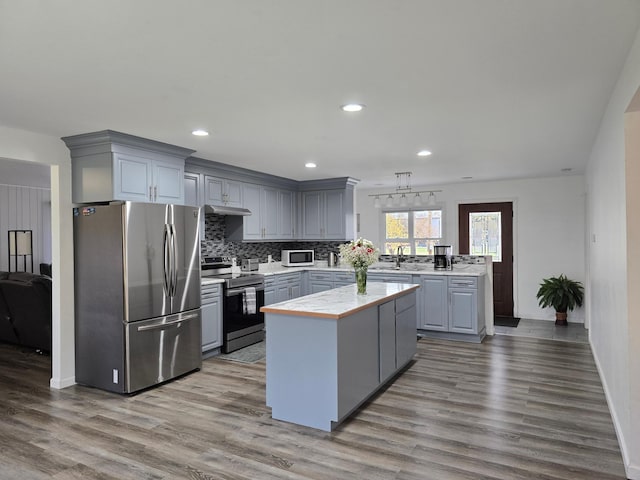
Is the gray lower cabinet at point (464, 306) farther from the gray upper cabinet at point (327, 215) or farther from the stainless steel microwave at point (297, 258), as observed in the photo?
the stainless steel microwave at point (297, 258)

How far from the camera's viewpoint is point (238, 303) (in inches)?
208

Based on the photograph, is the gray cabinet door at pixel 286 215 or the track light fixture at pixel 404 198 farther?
the gray cabinet door at pixel 286 215

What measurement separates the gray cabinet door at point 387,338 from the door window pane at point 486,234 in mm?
4198

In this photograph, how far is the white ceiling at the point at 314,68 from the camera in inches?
73.5

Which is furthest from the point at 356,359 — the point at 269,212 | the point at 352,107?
the point at 269,212

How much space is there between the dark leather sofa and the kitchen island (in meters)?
3.26

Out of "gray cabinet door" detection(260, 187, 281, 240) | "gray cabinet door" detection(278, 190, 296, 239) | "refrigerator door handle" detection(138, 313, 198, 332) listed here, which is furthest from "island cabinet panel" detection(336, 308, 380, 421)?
"gray cabinet door" detection(278, 190, 296, 239)

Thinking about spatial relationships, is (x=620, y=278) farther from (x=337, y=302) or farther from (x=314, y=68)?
(x=314, y=68)

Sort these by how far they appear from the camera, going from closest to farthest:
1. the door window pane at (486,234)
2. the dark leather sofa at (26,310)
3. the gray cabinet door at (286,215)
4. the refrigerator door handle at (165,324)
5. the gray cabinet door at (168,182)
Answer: the refrigerator door handle at (165,324), the gray cabinet door at (168,182), the dark leather sofa at (26,310), the gray cabinet door at (286,215), the door window pane at (486,234)

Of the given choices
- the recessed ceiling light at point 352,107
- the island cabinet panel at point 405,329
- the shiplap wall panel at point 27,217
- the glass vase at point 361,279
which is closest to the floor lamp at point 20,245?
the shiplap wall panel at point 27,217

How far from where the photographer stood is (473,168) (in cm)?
609

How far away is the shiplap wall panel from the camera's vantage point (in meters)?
8.03

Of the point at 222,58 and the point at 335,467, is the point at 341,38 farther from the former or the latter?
the point at 335,467

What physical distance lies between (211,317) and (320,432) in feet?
7.45
